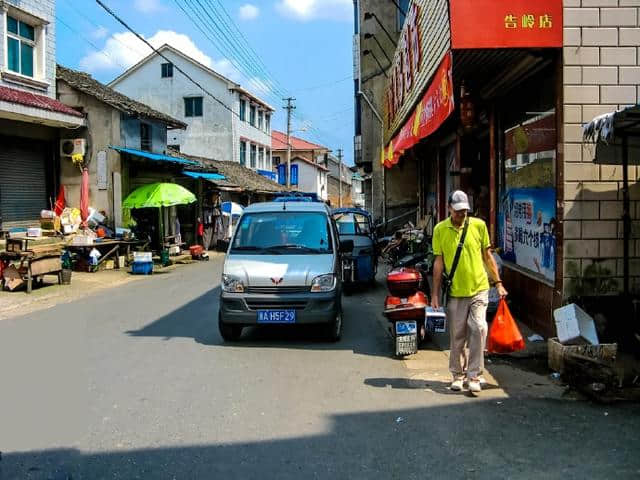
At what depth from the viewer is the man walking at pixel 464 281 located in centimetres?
623

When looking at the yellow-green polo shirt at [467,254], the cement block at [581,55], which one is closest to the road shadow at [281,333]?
the yellow-green polo shirt at [467,254]

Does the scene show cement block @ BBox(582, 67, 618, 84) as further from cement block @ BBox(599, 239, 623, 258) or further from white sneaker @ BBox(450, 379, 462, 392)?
white sneaker @ BBox(450, 379, 462, 392)

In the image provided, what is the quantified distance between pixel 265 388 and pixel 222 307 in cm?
226

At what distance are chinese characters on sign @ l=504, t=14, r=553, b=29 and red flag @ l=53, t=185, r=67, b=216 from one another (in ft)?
55.3

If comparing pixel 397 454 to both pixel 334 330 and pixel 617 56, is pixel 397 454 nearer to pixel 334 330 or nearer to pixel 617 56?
pixel 334 330

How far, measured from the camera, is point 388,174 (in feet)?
93.9

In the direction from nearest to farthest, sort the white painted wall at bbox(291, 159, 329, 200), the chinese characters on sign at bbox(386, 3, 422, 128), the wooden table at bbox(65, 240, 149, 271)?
the chinese characters on sign at bbox(386, 3, 422, 128), the wooden table at bbox(65, 240, 149, 271), the white painted wall at bbox(291, 159, 329, 200)

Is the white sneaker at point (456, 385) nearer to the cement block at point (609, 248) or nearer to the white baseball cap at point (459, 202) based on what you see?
the white baseball cap at point (459, 202)

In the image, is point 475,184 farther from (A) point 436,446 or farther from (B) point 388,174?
(B) point 388,174

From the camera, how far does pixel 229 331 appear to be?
28.2 ft

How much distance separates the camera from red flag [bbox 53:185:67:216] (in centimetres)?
2017

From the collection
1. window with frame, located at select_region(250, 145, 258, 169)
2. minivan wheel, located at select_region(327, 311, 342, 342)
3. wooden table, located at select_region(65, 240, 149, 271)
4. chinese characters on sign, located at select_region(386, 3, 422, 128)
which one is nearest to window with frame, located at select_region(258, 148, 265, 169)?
window with frame, located at select_region(250, 145, 258, 169)

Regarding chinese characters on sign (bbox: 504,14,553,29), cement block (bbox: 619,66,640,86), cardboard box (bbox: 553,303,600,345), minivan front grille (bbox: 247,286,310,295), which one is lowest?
cardboard box (bbox: 553,303,600,345)

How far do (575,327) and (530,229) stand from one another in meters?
3.07
